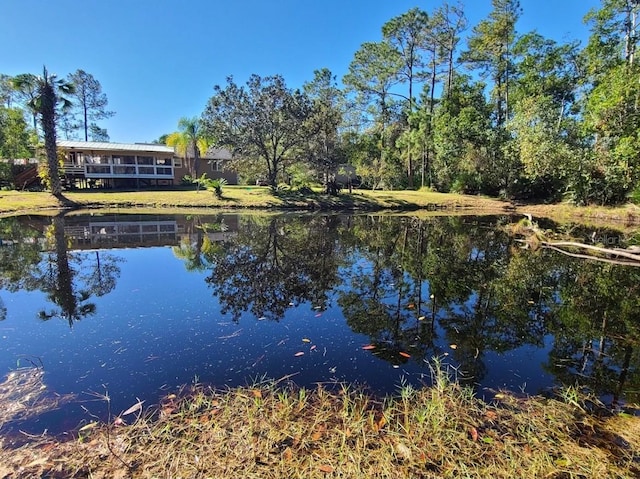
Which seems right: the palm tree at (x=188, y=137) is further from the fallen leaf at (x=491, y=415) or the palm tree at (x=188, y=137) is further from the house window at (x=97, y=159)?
the fallen leaf at (x=491, y=415)

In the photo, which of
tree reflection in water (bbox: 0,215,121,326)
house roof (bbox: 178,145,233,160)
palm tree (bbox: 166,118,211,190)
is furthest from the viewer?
house roof (bbox: 178,145,233,160)

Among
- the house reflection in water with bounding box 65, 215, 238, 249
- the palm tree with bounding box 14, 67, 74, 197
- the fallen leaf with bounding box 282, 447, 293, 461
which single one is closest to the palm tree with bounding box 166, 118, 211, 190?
the palm tree with bounding box 14, 67, 74, 197

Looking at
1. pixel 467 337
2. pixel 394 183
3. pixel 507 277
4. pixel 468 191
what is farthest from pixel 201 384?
pixel 394 183

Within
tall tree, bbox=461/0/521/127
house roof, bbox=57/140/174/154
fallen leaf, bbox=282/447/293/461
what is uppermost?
tall tree, bbox=461/0/521/127

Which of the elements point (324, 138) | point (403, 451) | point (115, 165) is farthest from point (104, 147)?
point (403, 451)

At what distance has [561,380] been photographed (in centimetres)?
463

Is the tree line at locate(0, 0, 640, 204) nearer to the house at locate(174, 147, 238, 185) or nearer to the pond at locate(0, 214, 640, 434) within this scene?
the house at locate(174, 147, 238, 185)

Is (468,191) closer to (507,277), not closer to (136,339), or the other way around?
(507,277)

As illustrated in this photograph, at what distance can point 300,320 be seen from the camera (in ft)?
21.2

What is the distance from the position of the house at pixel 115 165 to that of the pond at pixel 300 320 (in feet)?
85.6

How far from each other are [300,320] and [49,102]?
31244 mm

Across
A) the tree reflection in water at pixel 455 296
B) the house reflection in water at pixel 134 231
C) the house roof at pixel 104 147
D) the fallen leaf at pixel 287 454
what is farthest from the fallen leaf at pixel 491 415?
the house roof at pixel 104 147

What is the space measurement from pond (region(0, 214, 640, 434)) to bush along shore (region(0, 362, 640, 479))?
351 mm

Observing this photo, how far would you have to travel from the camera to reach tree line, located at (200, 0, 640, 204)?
24500 mm
